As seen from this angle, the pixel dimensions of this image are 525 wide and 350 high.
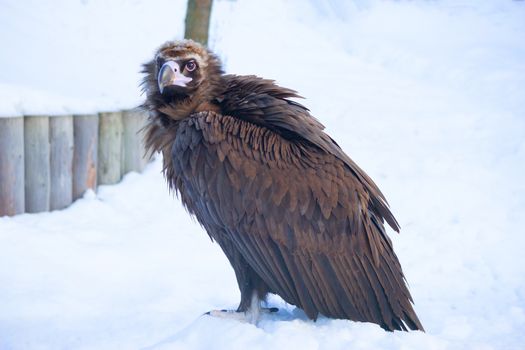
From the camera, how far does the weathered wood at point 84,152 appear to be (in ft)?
23.2

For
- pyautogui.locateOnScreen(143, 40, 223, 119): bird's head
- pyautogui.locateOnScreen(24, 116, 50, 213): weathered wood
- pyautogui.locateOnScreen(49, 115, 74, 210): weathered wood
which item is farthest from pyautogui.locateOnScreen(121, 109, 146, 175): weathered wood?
pyautogui.locateOnScreen(143, 40, 223, 119): bird's head

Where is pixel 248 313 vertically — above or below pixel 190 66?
below

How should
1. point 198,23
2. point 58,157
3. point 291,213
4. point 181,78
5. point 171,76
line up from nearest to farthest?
point 291,213, point 171,76, point 181,78, point 58,157, point 198,23

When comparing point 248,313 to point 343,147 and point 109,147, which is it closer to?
point 109,147

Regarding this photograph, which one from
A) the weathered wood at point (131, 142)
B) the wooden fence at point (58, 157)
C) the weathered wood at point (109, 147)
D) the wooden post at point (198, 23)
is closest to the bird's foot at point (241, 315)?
the wooden fence at point (58, 157)

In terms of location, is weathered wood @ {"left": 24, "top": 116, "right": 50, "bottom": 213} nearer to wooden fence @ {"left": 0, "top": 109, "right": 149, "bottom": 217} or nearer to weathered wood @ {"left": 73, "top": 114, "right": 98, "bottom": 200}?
wooden fence @ {"left": 0, "top": 109, "right": 149, "bottom": 217}

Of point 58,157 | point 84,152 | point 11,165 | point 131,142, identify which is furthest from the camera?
point 131,142

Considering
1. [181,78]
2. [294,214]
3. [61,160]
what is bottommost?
[61,160]

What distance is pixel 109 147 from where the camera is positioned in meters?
7.59

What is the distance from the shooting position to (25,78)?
983 cm

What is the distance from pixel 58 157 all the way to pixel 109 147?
2.81 ft

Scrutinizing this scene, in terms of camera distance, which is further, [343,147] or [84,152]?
[343,147]

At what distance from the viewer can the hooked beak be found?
416 centimetres

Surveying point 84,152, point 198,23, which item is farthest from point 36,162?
point 198,23
